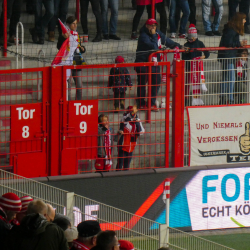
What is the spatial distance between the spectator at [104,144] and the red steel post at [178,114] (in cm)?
98

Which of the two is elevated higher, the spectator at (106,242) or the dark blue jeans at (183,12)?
the dark blue jeans at (183,12)

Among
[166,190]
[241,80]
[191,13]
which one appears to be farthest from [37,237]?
[191,13]

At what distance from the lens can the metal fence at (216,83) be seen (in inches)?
370

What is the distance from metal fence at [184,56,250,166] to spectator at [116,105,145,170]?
796mm

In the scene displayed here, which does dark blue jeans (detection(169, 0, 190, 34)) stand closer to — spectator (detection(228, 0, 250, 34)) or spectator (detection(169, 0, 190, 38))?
spectator (detection(169, 0, 190, 38))

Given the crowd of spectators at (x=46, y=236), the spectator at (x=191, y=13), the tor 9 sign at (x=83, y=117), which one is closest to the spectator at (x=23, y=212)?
the crowd of spectators at (x=46, y=236)

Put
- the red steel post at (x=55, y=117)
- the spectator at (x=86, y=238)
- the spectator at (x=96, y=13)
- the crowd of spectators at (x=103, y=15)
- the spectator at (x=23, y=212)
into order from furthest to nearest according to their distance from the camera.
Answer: the spectator at (x=96, y=13)
the crowd of spectators at (x=103, y=15)
the red steel post at (x=55, y=117)
the spectator at (x=23, y=212)
the spectator at (x=86, y=238)

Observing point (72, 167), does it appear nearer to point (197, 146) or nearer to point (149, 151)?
point (149, 151)

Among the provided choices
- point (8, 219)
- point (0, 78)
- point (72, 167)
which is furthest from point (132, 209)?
point (8, 219)

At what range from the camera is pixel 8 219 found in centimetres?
605

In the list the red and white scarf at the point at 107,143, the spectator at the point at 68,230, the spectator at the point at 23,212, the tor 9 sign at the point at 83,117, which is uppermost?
the tor 9 sign at the point at 83,117

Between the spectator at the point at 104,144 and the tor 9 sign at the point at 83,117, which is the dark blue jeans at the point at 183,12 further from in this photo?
the tor 9 sign at the point at 83,117

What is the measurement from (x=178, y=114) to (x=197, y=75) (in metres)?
0.66

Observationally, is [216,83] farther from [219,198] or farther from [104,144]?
[104,144]
